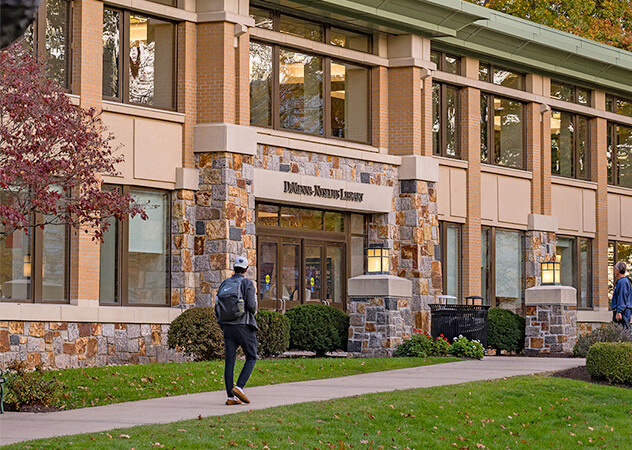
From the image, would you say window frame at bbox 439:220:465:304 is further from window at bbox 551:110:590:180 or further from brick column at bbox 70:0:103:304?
brick column at bbox 70:0:103:304

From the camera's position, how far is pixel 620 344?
55.0ft

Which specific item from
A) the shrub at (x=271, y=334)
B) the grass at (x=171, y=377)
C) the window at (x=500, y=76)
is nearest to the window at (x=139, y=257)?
the shrub at (x=271, y=334)

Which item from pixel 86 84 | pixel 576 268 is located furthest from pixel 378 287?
pixel 576 268

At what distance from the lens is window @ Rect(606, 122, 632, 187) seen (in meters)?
34.7

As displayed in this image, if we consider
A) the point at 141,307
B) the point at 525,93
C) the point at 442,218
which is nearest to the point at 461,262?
the point at 442,218

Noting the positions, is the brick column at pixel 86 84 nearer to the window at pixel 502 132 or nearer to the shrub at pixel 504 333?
the shrub at pixel 504 333

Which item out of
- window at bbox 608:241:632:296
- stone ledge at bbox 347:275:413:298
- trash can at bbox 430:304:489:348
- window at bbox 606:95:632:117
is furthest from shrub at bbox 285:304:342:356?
window at bbox 606:95:632:117

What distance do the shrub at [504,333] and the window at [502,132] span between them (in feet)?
17.5

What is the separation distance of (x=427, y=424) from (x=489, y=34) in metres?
18.4

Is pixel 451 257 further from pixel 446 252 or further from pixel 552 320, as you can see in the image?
pixel 552 320

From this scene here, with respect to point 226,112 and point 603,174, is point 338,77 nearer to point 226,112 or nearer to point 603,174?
point 226,112

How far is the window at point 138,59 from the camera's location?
70.1ft

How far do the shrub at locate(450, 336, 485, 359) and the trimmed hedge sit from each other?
2.47m

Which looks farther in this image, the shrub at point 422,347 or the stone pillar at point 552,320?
the stone pillar at point 552,320
